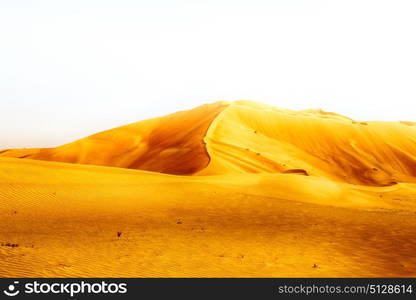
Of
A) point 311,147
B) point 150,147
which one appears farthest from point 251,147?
point 150,147

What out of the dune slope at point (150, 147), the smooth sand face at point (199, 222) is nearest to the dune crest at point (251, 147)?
the dune slope at point (150, 147)

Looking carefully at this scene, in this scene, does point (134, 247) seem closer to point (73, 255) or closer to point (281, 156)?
point (73, 255)

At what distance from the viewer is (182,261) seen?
10844 mm

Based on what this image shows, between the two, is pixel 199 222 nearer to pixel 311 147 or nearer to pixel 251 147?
pixel 251 147

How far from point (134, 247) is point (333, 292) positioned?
19.3 ft

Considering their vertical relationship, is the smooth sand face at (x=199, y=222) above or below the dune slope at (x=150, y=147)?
below

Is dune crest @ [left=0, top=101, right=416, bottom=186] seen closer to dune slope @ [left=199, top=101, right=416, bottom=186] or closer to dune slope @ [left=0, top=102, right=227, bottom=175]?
dune slope @ [left=199, top=101, right=416, bottom=186]

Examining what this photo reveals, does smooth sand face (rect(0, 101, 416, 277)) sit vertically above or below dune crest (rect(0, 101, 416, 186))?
below

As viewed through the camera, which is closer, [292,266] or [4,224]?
[292,266]

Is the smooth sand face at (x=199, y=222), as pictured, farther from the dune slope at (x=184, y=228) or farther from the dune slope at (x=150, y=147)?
the dune slope at (x=150, y=147)

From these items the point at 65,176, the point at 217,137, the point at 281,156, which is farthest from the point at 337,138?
A: the point at 65,176

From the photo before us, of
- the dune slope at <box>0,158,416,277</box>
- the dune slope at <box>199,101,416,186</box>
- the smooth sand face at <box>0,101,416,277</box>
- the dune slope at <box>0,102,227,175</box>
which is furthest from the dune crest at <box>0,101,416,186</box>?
the dune slope at <box>0,158,416,277</box>

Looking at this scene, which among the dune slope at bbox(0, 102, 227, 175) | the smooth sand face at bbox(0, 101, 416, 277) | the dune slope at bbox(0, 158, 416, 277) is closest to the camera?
the dune slope at bbox(0, 158, 416, 277)

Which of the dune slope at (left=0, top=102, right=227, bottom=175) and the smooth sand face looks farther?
the dune slope at (left=0, top=102, right=227, bottom=175)
